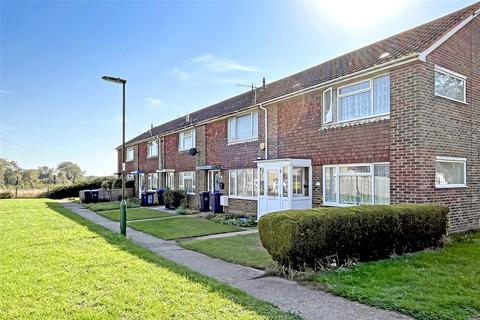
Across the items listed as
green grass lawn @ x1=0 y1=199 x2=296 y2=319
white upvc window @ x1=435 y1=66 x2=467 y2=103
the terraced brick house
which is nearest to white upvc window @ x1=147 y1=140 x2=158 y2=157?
the terraced brick house

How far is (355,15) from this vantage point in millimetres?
12023

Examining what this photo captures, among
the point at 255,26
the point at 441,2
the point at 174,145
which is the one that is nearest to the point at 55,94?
the point at 174,145

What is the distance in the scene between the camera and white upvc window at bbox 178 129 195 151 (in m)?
22.3

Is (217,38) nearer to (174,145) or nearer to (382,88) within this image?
(382,88)

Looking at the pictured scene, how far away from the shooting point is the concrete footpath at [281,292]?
15.2 ft

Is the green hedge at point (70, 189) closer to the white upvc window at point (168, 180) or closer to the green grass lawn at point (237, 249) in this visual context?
the white upvc window at point (168, 180)

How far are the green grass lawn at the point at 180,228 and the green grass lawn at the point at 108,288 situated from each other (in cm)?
283

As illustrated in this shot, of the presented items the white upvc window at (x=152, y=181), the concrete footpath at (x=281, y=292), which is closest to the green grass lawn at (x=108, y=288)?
the concrete footpath at (x=281, y=292)

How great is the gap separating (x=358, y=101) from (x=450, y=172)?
138 inches

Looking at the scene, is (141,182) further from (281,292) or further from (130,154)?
(281,292)

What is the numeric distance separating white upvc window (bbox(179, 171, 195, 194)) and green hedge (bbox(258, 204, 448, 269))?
15218 millimetres

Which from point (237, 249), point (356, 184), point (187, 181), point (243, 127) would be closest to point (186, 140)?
point (187, 181)

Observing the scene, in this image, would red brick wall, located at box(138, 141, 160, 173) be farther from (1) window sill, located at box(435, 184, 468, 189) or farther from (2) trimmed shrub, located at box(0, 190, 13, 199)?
(1) window sill, located at box(435, 184, 468, 189)

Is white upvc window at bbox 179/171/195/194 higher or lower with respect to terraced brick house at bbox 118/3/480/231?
lower
